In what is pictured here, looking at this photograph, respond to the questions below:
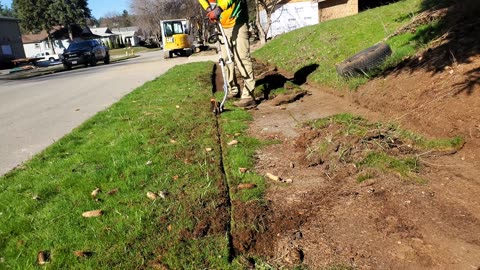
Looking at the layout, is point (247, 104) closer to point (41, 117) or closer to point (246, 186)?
point (246, 186)

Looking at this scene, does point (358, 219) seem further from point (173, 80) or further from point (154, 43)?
point (154, 43)

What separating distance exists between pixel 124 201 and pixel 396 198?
2.38 meters

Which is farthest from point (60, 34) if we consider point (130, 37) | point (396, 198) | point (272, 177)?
point (396, 198)

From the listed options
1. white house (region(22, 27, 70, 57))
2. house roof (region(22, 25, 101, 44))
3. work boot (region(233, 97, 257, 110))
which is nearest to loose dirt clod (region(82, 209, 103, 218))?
work boot (region(233, 97, 257, 110))

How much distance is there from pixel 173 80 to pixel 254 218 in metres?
9.26

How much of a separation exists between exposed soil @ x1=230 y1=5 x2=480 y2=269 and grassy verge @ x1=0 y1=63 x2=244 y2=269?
1.35 ft

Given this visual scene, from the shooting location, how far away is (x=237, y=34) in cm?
762

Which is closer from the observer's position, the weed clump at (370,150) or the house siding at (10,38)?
the weed clump at (370,150)

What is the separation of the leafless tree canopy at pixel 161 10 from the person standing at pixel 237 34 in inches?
1942

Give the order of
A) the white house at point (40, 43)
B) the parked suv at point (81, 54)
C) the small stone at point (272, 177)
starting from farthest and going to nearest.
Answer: the white house at point (40, 43), the parked suv at point (81, 54), the small stone at point (272, 177)

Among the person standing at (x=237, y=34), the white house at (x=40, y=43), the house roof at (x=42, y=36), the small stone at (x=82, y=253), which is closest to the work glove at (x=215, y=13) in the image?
the person standing at (x=237, y=34)

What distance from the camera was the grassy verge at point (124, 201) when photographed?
2.91 m

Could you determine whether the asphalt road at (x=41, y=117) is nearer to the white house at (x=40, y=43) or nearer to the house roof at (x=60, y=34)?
the house roof at (x=60, y=34)

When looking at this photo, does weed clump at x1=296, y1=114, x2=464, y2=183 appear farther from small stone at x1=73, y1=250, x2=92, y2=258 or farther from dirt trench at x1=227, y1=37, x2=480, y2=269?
small stone at x1=73, y1=250, x2=92, y2=258
